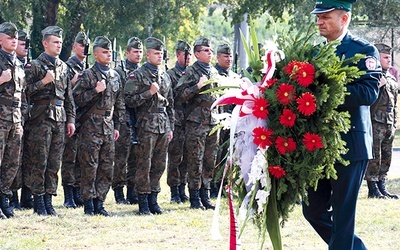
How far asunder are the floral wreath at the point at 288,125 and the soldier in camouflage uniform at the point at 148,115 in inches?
217

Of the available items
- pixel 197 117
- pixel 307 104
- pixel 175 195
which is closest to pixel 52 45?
pixel 197 117

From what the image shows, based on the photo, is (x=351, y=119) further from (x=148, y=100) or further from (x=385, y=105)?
(x=385, y=105)

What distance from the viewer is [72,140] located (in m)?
13.3

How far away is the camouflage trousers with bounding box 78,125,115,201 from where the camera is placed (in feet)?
38.7

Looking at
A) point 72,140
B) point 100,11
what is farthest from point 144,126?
point 100,11

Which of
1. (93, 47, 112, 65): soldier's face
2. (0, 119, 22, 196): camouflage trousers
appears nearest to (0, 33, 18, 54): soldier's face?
(0, 119, 22, 196): camouflage trousers

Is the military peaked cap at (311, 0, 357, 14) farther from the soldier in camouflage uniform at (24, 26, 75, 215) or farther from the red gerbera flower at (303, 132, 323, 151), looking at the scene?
the soldier in camouflage uniform at (24, 26, 75, 215)

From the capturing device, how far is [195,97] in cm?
1295

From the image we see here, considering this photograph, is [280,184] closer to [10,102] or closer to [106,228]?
[106,228]

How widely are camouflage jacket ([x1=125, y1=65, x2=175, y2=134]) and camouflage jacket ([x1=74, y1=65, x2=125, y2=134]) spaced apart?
239 mm

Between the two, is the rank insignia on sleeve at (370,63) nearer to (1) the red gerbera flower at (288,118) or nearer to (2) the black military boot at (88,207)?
(1) the red gerbera flower at (288,118)

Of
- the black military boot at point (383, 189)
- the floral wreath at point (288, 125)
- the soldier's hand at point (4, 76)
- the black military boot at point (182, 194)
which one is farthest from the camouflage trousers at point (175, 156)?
the floral wreath at point (288, 125)

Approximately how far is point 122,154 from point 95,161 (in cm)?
180

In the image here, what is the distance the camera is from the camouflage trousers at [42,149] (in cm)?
1158
